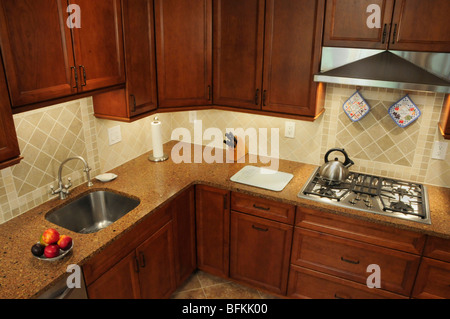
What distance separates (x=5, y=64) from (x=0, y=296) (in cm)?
99

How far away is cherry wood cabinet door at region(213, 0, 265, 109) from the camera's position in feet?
7.89

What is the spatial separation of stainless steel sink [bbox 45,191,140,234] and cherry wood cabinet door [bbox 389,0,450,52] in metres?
1.85

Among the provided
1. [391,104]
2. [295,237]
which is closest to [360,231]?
[295,237]

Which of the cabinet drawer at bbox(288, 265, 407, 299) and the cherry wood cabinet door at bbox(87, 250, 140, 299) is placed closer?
the cherry wood cabinet door at bbox(87, 250, 140, 299)

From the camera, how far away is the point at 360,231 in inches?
87.7

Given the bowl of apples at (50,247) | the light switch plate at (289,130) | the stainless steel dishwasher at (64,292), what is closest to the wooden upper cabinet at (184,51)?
the light switch plate at (289,130)

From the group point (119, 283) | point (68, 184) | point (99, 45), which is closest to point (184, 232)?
point (119, 283)

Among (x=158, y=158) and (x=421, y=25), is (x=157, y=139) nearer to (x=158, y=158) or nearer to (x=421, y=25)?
(x=158, y=158)

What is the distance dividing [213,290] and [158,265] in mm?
622

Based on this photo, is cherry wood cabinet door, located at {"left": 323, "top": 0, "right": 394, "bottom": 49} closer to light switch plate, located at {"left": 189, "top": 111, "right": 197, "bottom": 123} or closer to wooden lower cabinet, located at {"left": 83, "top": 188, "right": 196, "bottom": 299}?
light switch plate, located at {"left": 189, "top": 111, "right": 197, "bottom": 123}

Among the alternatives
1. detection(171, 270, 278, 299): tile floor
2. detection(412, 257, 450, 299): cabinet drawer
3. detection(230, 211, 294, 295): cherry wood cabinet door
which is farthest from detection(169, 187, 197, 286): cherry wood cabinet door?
detection(412, 257, 450, 299): cabinet drawer

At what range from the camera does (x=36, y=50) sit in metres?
1.70

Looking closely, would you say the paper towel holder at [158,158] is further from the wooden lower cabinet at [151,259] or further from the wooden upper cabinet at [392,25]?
the wooden upper cabinet at [392,25]

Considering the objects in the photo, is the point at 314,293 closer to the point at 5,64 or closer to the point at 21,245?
the point at 21,245
